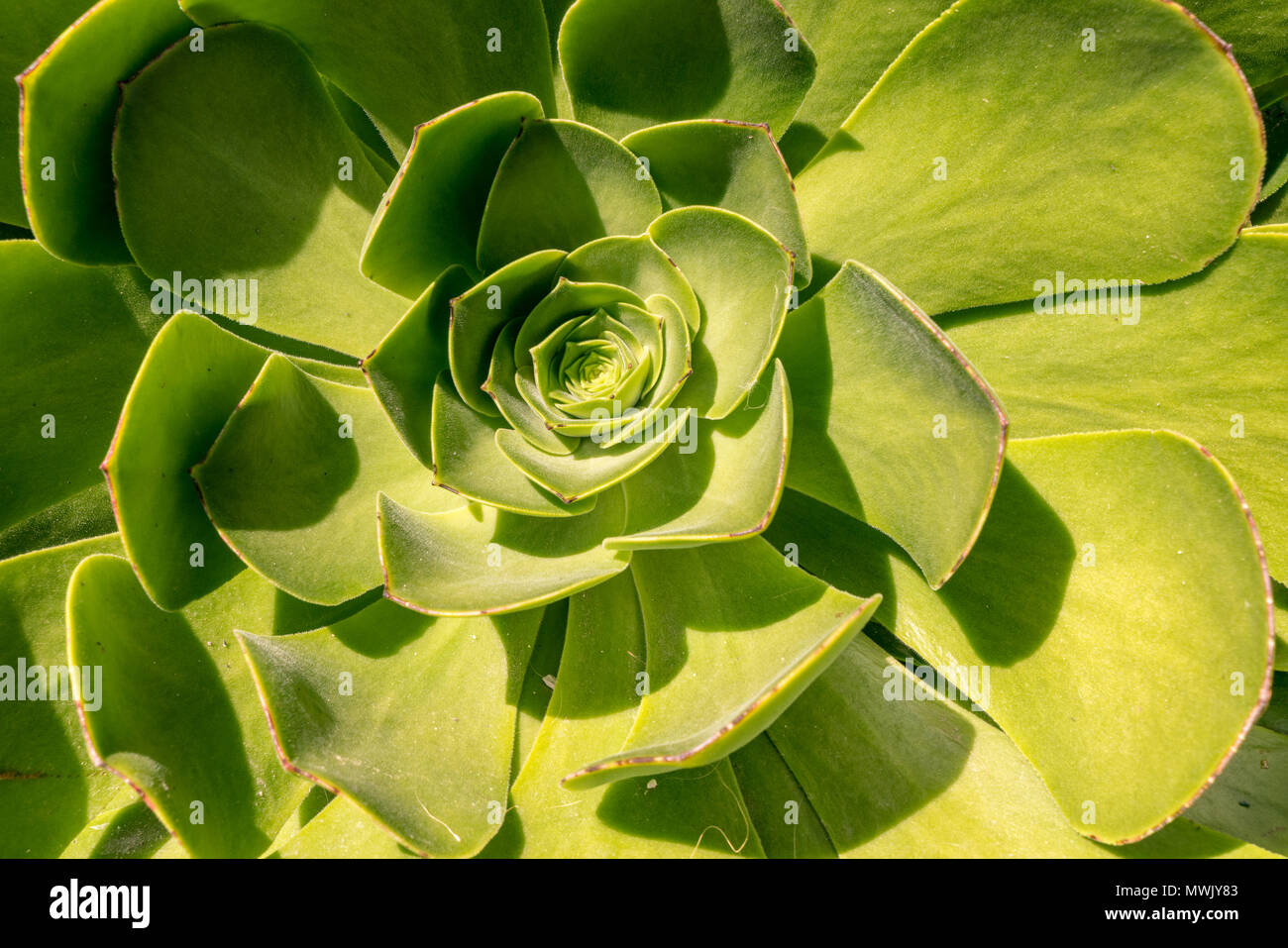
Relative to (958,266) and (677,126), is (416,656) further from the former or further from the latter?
(958,266)

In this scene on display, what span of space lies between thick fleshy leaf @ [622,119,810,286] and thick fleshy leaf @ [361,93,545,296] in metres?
0.22

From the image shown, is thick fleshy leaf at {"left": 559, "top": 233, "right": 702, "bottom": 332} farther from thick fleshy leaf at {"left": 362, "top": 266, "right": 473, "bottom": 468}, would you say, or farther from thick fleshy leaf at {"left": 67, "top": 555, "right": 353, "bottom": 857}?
thick fleshy leaf at {"left": 67, "top": 555, "right": 353, "bottom": 857}

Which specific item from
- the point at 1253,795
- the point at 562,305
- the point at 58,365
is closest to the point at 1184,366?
the point at 1253,795

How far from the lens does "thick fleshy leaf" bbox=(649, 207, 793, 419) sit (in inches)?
55.6

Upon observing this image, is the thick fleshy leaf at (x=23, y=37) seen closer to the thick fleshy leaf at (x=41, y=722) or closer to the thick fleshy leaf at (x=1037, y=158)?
the thick fleshy leaf at (x=41, y=722)

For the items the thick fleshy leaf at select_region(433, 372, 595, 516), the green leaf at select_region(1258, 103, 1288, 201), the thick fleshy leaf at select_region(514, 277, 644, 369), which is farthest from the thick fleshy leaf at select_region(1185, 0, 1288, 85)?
the thick fleshy leaf at select_region(433, 372, 595, 516)

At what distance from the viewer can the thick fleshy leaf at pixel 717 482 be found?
1258 millimetres

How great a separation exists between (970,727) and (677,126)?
118 cm

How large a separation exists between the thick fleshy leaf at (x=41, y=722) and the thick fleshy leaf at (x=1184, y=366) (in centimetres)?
168

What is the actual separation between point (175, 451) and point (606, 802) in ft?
3.00

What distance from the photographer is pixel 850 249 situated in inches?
63.1

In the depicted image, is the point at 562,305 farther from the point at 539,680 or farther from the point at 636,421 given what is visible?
the point at 539,680

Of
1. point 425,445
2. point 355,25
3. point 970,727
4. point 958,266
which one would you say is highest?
point 355,25

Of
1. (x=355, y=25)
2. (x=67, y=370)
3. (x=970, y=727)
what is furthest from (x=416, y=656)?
(x=355, y=25)
